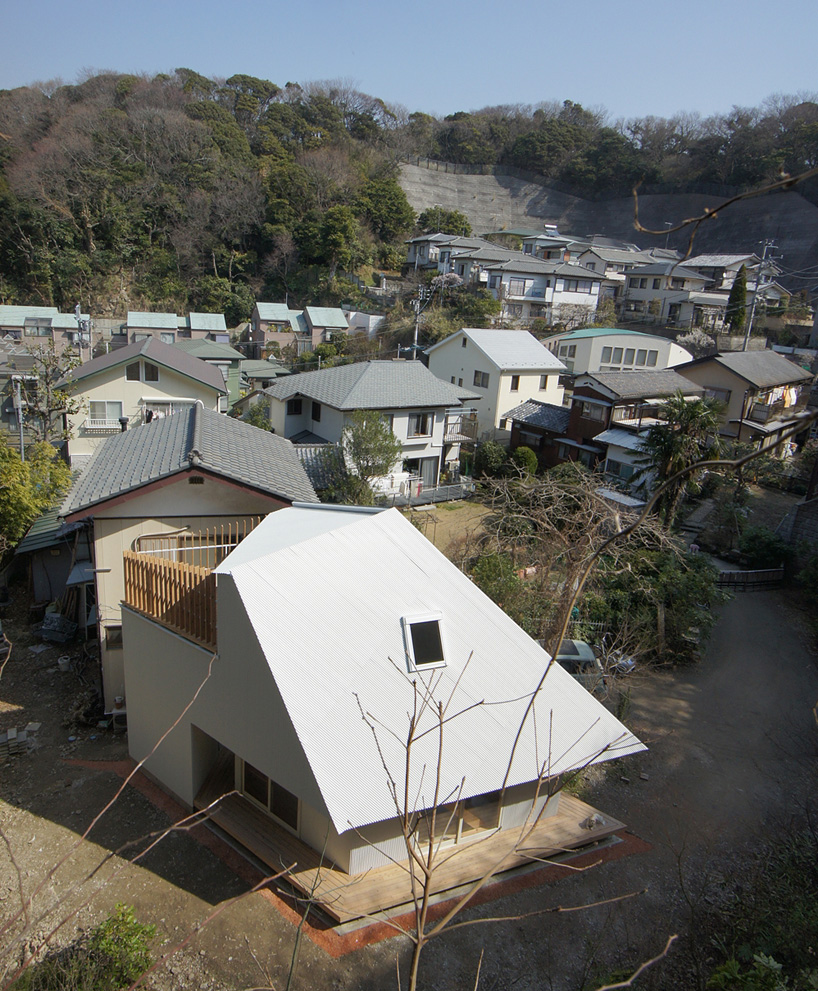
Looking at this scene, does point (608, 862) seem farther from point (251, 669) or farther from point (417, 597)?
point (251, 669)

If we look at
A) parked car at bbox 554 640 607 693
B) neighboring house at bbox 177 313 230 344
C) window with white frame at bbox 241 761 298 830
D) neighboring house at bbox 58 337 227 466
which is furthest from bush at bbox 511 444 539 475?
neighboring house at bbox 177 313 230 344

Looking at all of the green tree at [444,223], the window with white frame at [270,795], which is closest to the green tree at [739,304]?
the green tree at [444,223]

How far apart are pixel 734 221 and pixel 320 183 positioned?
36134mm

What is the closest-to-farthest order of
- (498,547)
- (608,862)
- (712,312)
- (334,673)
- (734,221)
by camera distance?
(334,673) → (608,862) → (498,547) → (712,312) → (734,221)

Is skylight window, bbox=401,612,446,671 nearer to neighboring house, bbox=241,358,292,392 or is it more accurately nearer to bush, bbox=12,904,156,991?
bush, bbox=12,904,156,991

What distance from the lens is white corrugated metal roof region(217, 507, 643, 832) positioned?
628 centimetres

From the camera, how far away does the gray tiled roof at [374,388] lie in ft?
70.2

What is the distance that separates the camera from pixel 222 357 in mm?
32281

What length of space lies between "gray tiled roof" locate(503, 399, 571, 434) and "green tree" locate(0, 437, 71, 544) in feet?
53.6

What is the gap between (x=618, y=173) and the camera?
63.4 metres

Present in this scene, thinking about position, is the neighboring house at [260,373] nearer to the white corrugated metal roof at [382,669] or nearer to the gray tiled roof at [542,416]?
the gray tiled roof at [542,416]

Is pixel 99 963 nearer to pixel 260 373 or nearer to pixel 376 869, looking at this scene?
pixel 376 869

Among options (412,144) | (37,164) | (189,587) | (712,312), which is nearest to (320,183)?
(37,164)

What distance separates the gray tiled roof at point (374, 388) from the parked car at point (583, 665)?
11.9 meters
